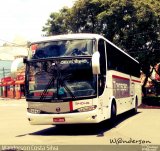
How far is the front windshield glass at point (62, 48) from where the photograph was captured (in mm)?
13273

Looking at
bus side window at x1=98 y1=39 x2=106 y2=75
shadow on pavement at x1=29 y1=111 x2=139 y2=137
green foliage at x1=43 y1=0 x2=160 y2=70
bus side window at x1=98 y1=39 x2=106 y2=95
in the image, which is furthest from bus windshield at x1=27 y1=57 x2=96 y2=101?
green foliage at x1=43 y1=0 x2=160 y2=70

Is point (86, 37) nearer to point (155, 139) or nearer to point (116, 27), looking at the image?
point (155, 139)

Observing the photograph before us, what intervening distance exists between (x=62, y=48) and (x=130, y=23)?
20726 mm

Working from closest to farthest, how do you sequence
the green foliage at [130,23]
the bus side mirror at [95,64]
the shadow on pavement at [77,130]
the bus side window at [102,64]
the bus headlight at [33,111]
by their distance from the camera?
the bus side mirror at [95,64] < the bus headlight at [33,111] < the bus side window at [102,64] < the shadow on pavement at [77,130] < the green foliage at [130,23]

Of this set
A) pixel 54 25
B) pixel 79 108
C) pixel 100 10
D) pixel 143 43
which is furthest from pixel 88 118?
pixel 54 25

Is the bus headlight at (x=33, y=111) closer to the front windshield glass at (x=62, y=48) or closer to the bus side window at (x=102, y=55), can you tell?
the front windshield glass at (x=62, y=48)

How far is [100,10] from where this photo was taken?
3647 centimetres

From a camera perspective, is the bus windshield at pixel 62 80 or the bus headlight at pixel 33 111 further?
the bus headlight at pixel 33 111

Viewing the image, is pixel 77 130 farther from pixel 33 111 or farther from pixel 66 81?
pixel 66 81

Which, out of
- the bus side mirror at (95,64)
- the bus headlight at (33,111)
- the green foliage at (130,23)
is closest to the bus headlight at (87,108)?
the bus side mirror at (95,64)

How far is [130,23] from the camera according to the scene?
3328 centimetres

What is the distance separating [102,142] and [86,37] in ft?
13.7

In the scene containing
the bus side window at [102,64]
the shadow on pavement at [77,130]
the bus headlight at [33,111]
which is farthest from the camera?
the shadow on pavement at [77,130]

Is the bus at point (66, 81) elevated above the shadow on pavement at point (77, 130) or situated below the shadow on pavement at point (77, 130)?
above
